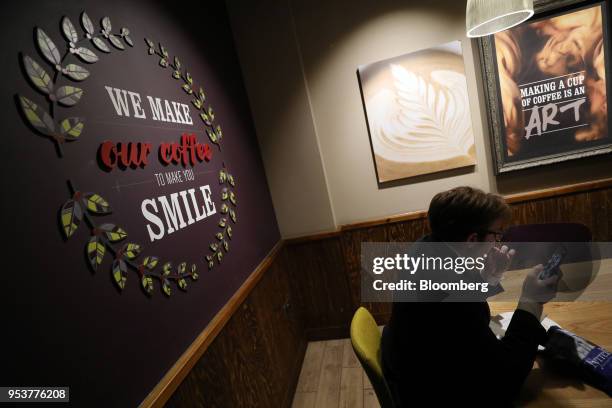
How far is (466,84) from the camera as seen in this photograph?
2209mm

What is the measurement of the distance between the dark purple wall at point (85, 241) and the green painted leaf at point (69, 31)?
0.02 meters

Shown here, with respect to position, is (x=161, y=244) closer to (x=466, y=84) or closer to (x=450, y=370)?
(x=450, y=370)

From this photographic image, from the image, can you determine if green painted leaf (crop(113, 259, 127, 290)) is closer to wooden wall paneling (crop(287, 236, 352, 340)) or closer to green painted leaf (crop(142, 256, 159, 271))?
green painted leaf (crop(142, 256, 159, 271))

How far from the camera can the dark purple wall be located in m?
0.66

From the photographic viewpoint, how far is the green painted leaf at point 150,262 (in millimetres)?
988

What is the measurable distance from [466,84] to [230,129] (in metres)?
1.70

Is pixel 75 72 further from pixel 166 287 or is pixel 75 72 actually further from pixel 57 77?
pixel 166 287

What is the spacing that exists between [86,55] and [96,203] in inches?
17.6

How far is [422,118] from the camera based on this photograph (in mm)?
2264

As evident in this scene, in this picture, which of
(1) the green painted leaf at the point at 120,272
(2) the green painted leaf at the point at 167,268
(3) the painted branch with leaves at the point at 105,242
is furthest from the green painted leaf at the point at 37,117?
(2) the green painted leaf at the point at 167,268

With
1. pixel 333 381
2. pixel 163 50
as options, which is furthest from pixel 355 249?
pixel 163 50

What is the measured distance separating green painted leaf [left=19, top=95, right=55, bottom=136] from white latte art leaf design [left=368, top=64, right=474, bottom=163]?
1986 millimetres

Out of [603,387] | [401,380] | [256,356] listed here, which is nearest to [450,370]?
[401,380]

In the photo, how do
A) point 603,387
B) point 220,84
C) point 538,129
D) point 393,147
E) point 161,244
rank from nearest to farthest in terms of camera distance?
1. point 603,387
2. point 161,244
3. point 220,84
4. point 538,129
5. point 393,147
